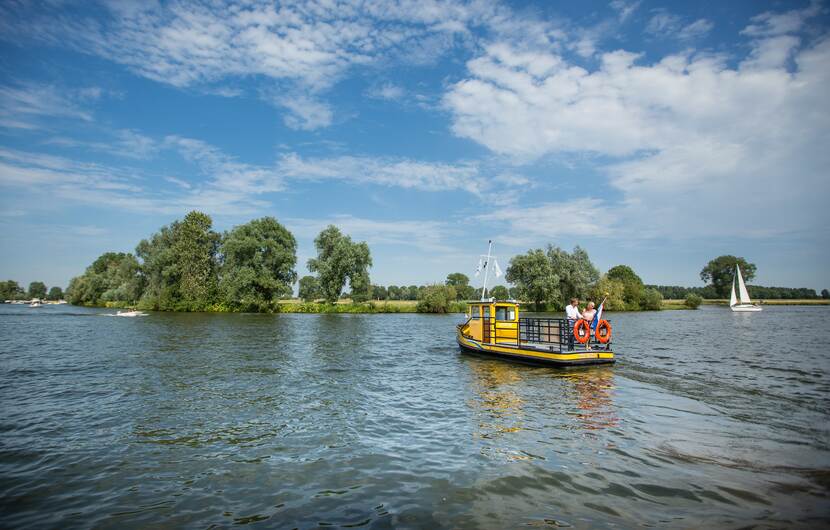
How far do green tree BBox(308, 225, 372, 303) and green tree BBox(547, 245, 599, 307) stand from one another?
3821cm

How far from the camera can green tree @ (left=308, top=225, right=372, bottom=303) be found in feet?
261

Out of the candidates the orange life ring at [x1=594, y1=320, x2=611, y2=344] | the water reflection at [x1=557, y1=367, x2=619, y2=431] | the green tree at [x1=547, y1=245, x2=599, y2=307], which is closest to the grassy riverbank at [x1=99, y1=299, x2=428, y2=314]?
the green tree at [x1=547, y1=245, x2=599, y2=307]

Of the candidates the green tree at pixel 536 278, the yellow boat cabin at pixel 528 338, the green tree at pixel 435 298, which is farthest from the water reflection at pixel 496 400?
the green tree at pixel 536 278

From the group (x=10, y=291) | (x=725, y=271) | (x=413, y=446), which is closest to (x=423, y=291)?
(x=413, y=446)

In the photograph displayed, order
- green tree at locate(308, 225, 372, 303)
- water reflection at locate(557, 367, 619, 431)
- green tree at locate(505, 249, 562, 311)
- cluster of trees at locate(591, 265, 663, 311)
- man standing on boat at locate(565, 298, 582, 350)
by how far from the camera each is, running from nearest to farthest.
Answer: water reflection at locate(557, 367, 619, 431), man standing on boat at locate(565, 298, 582, 350), green tree at locate(308, 225, 372, 303), green tree at locate(505, 249, 562, 311), cluster of trees at locate(591, 265, 663, 311)

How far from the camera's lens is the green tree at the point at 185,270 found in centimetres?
7681

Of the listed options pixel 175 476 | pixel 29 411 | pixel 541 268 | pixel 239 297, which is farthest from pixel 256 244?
pixel 175 476

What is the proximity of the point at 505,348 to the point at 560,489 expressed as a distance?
54.6 feet

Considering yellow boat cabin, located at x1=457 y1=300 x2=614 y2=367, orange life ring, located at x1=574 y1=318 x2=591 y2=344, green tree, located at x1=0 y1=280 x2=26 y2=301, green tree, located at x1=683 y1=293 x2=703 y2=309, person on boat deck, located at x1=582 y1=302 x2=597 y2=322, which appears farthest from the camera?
green tree, located at x1=0 y1=280 x2=26 y2=301

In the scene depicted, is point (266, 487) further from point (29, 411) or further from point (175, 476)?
point (29, 411)

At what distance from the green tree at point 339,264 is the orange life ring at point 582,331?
60141 mm

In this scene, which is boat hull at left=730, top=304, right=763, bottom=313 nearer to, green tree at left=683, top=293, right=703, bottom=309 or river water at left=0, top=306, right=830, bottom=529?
green tree at left=683, top=293, right=703, bottom=309

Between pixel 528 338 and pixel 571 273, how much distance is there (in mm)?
68125

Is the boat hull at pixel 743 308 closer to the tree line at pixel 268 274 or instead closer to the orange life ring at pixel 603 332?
the tree line at pixel 268 274
